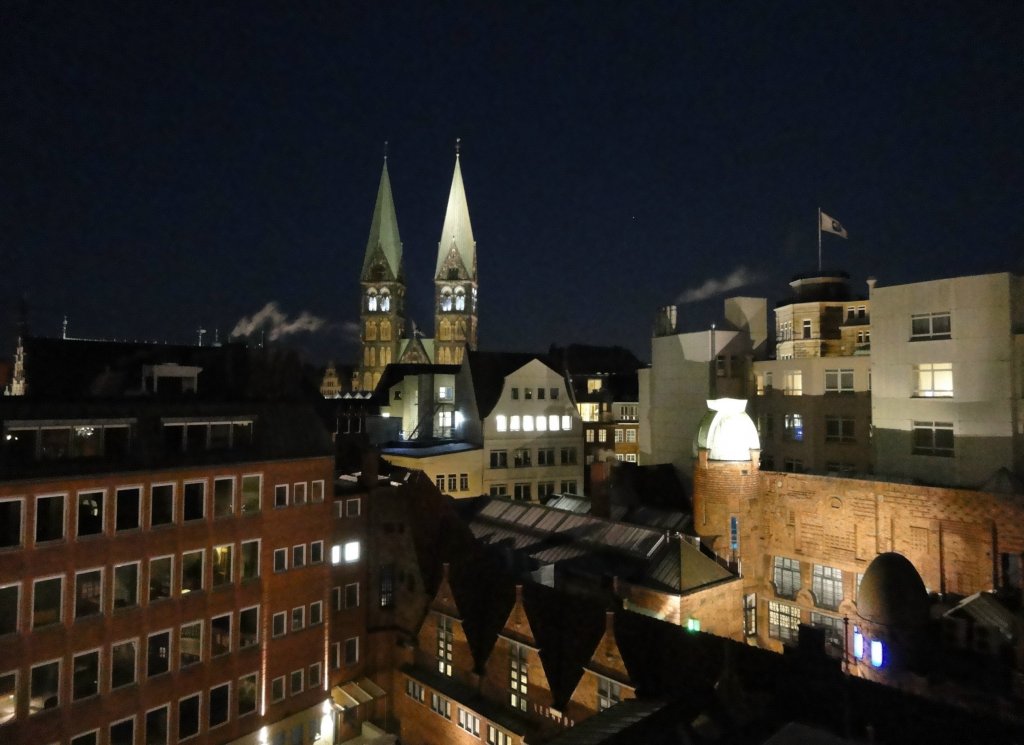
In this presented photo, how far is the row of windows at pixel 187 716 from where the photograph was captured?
27.1 m

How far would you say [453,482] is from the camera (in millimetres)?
57094

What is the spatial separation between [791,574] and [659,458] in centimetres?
2076

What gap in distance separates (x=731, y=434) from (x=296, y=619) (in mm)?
25950

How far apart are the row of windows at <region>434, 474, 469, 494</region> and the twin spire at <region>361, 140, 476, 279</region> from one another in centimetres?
7822

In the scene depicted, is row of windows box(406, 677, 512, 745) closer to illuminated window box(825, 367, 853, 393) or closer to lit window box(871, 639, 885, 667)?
lit window box(871, 639, 885, 667)

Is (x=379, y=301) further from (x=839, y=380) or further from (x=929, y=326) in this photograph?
(x=929, y=326)

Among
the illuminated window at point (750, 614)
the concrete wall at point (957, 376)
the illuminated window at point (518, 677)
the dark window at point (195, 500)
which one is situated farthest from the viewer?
the illuminated window at point (750, 614)

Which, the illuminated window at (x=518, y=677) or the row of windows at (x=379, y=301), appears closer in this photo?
the illuminated window at (x=518, y=677)

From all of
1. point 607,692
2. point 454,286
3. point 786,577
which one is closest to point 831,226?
point 786,577

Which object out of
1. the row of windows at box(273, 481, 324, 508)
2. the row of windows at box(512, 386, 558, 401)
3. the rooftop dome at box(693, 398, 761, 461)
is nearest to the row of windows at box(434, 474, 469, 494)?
the row of windows at box(512, 386, 558, 401)

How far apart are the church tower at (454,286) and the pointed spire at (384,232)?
9560 mm

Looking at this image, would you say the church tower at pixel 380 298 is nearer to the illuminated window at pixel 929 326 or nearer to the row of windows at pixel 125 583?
the row of windows at pixel 125 583

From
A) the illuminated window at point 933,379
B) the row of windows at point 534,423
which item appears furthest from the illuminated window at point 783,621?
the row of windows at point 534,423

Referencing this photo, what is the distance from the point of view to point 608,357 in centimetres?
11312
